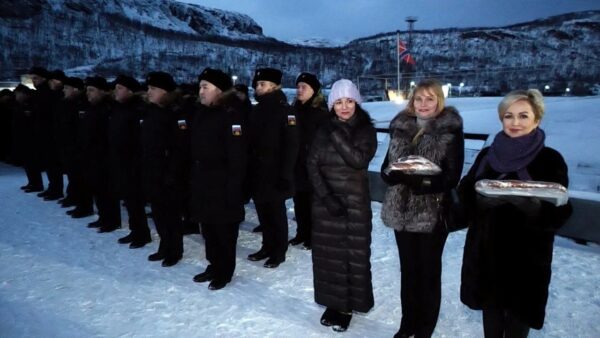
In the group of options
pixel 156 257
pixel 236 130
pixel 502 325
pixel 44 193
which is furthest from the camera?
pixel 44 193

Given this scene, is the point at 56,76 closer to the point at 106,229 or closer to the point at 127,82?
the point at 127,82

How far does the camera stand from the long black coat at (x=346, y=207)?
114 inches

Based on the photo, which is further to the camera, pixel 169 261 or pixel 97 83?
pixel 97 83

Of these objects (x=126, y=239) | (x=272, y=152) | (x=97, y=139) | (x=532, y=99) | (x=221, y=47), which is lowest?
(x=126, y=239)

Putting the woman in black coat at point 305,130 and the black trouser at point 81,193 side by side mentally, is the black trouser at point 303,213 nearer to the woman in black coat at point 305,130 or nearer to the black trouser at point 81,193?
the woman in black coat at point 305,130

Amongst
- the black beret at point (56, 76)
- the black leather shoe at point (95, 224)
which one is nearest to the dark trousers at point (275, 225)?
the black leather shoe at point (95, 224)

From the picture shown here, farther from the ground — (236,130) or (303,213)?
(236,130)

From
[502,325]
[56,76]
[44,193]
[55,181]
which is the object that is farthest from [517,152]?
[44,193]

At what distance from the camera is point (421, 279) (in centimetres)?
277

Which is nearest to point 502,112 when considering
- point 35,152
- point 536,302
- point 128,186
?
point 536,302

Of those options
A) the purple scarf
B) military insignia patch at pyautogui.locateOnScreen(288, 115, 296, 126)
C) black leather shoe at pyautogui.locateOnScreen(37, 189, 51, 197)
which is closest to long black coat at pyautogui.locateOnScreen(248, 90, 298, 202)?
military insignia patch at pyautogui.locateOnScreen(288, 115, 296, 126)

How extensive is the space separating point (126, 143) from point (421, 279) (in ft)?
12.2

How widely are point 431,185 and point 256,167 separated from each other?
2.24 meters

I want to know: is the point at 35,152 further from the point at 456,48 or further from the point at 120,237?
the point at 456,48
